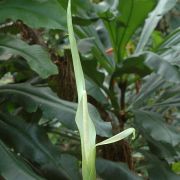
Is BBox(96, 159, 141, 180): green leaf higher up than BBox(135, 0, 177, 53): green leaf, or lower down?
lower down

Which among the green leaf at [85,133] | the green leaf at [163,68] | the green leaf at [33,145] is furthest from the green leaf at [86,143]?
the green leaf at [163,68]

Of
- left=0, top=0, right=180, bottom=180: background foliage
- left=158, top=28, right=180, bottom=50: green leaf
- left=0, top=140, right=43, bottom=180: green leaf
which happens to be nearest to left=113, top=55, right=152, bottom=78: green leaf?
left=0, top=0, right=180, bottom=180: background foliage

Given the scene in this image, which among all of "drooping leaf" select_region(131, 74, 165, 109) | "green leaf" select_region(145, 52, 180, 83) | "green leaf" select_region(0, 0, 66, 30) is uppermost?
"green leaf" select_region(0, 0, 66, 30)

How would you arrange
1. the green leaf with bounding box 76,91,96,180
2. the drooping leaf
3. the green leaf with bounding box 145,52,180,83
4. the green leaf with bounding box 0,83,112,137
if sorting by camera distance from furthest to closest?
the drooping leaf, the green leaf with bounding box 145,52,180,83, the green leaf with bounding box 0,83,112,137, the green leaf with bounding box 76,91,96,180

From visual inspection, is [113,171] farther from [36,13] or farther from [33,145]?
[36,13]

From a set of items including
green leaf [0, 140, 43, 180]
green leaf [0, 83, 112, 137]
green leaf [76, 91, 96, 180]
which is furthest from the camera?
green leaf [0, 83, 112, 137]

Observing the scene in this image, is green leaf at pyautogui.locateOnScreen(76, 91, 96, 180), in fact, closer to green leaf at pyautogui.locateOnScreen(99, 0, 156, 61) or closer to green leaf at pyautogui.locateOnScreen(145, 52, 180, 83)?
green leaf at pyautogui.locateOnScreen(145, 52, 180, 83)
